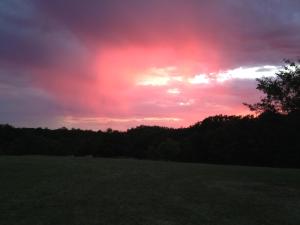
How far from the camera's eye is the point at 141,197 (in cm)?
1655

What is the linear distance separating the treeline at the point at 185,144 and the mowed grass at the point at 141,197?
856 inches

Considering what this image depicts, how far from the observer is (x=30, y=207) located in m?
13.9

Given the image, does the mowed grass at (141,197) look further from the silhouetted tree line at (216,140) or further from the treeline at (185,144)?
the treeline at (185,144)

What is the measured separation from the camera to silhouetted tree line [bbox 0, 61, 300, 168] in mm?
27094

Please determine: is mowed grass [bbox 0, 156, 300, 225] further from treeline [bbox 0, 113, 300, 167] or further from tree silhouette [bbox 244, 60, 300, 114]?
treeline [bbox 0, 113, 300, 167]

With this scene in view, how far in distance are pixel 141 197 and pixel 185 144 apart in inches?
2315

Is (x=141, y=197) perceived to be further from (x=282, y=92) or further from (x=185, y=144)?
(x=185, y=144)

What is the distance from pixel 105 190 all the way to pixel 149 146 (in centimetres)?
6680

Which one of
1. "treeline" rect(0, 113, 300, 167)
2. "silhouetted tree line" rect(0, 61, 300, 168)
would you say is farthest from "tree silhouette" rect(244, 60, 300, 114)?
"treeline" rect(0, 113, 300, 167)

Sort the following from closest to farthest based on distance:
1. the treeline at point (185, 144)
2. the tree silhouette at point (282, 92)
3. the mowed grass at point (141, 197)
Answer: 1. the mowed grass at point (141, 197)
2. the tree silhouette at point (282, 92)
3. the treeline at point (185, 144)

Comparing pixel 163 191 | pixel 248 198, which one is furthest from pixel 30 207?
pixel 248 198

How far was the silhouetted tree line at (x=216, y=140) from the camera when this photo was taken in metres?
27.1

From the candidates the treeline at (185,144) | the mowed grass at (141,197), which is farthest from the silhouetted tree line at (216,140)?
the mowed grass at (141,197)

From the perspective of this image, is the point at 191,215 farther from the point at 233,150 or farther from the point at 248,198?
the point at 233,150
